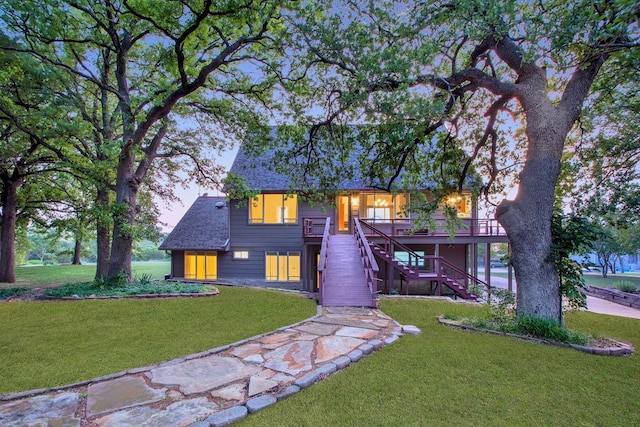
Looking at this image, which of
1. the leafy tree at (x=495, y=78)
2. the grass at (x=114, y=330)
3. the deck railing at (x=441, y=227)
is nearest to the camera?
the grass at (x=114, y=330)

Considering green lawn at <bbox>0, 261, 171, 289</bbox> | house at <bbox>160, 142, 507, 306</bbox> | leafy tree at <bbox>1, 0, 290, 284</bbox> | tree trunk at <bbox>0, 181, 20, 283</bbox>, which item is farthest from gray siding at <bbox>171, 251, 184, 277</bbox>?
tree trunk at <bbox>0, 181, 20, 283</bbox>

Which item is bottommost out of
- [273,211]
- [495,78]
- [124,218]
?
[124,218]

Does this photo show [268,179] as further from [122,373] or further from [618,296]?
[618,296]

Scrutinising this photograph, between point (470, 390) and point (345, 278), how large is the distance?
243 inches

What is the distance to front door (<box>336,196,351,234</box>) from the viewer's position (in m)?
16.6

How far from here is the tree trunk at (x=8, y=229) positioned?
13648 millimetres

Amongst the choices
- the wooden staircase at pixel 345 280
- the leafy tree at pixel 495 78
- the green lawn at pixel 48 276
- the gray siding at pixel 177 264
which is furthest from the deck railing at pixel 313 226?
the green lawn at pixel 48 276

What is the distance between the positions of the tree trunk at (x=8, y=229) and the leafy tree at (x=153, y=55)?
6.59 metres

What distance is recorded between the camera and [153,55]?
38.6 feet

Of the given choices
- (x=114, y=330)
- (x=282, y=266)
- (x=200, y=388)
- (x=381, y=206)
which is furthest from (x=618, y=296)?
(x=114, y=330)

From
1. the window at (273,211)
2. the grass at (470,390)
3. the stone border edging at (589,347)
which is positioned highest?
the window at (273,211)

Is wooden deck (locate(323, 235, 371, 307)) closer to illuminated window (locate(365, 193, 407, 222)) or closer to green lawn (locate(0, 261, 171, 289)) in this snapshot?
illuminated window (locate(365, 193, 407, 222))

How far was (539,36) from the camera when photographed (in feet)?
15.3

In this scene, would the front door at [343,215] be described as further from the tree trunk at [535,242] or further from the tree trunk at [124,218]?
the tree trunk at [535,242]
